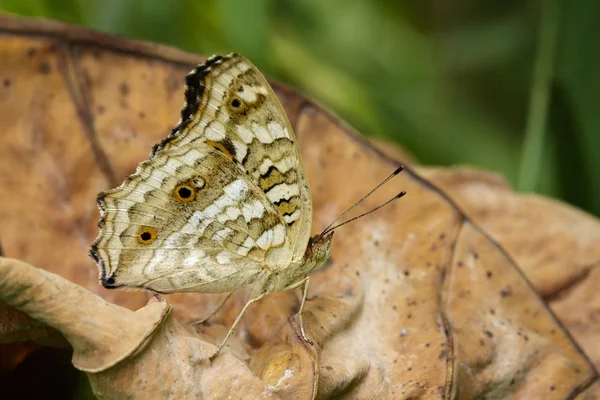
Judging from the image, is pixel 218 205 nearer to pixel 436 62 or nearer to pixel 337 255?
pixel 337 255

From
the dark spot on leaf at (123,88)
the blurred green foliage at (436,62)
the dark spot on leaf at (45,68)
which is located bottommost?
the blurred green foliage at (436,62)

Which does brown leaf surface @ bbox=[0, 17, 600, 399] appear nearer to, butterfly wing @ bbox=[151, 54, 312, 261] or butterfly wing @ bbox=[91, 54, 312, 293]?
butterfly wing @ bbox=[91, 54, 312, 293]

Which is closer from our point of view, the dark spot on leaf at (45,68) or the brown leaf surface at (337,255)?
the brown leaf surface at (337,255)

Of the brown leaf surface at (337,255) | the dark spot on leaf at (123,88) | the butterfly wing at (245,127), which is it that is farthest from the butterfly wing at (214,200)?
the dark spot on leaf at (123,88)

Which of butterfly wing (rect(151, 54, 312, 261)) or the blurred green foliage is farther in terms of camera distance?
the blurred green foliage

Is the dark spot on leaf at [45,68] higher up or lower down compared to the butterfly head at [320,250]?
higher up

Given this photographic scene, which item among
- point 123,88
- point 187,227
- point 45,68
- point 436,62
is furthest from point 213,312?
point 436,62

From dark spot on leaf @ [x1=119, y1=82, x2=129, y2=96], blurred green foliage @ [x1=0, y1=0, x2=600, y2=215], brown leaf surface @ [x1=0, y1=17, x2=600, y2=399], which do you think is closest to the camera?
brown leaf surface @ [x1=0, y1=17, x2=600, y2=399]

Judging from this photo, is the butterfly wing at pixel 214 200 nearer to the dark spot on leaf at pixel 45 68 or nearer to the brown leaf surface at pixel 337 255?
the brown leaf surface at pixel 337 255

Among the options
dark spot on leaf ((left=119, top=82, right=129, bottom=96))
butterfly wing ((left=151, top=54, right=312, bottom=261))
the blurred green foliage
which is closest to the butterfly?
butterfly wing ((left=151, top=54, right=312, bottom=261))
